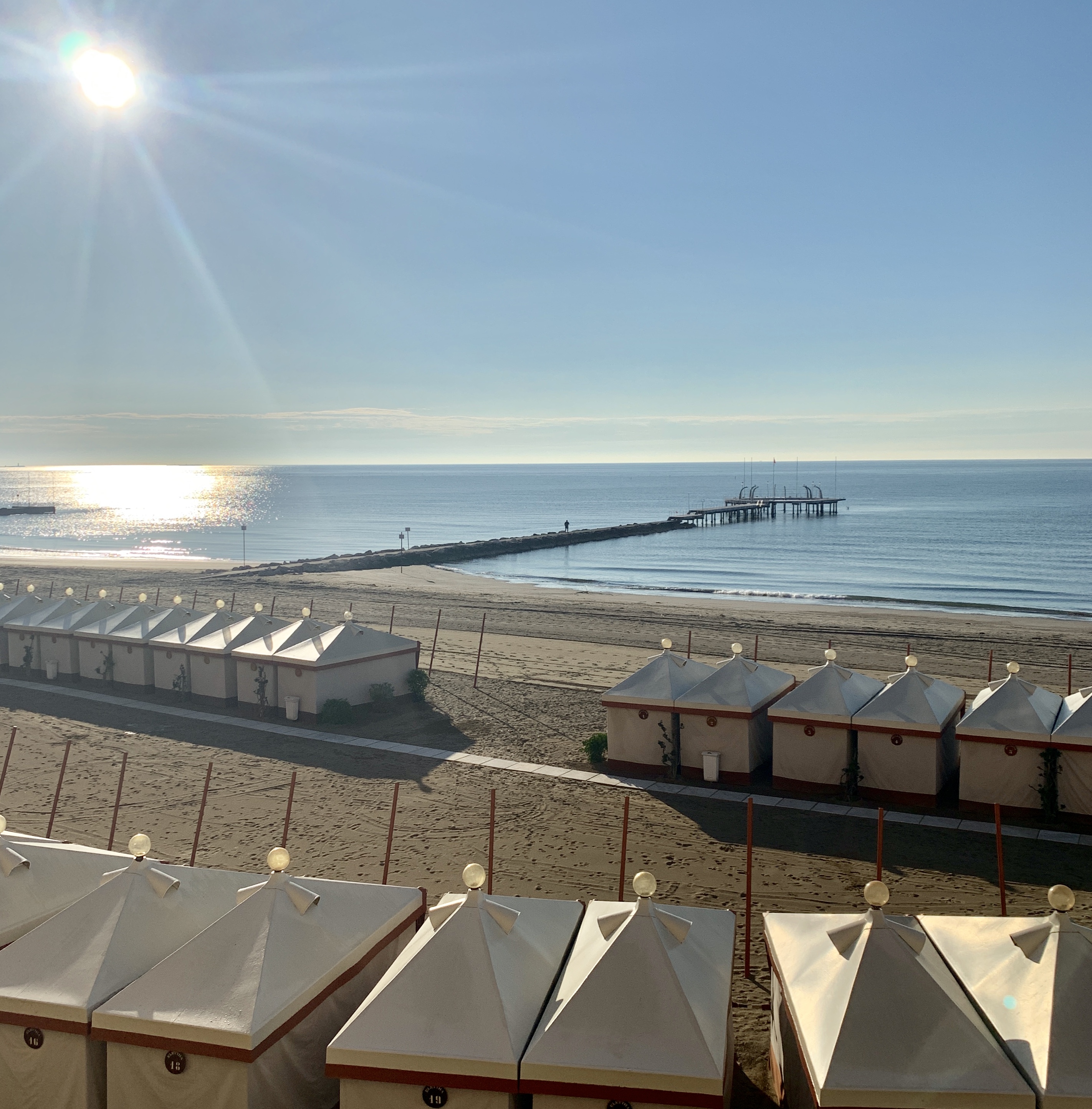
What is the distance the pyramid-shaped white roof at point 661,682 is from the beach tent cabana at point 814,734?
5.42ft

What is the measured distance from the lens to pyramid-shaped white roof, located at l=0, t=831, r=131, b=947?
7922 mm

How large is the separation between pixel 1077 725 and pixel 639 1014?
32.6 feet

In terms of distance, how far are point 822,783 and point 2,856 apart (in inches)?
436

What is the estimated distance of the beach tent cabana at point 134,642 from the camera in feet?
72.2

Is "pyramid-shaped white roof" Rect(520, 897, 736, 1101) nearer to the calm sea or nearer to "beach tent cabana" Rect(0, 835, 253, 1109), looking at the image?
"beach tent cabana" Rect(0, 835, 253, 1109)

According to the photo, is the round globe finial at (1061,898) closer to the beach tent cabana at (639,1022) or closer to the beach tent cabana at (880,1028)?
the beach tent cabana at (880,1028)

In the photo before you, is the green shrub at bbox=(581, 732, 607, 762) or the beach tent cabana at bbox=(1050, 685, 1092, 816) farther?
the green shrub at bbox=(581, 732, 607, 762)

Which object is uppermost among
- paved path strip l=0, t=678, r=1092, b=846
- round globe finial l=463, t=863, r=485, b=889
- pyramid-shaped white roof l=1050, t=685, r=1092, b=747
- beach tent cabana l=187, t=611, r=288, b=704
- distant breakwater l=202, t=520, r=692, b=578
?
distant breakwater l=202, t=520, r=692, b=578

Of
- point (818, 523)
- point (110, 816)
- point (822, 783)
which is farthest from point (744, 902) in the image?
point (818, 523)

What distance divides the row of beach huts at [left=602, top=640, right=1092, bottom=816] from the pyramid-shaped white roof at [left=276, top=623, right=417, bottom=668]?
6.13 m

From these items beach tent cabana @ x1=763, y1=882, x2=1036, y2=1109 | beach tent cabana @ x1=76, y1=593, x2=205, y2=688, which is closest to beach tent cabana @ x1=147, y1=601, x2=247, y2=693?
beach tent cabana @ x1=76, y1=593, x2=205, y2=688

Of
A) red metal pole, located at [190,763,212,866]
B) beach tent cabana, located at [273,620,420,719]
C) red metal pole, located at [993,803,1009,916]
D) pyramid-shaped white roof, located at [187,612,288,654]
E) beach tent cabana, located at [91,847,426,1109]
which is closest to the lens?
beach tent cabana, located at [91,847,426,1109]

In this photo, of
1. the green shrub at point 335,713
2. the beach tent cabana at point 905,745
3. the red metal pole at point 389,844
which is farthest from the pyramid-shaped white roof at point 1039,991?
the green shrub at point 335,713

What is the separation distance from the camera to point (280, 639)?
2041 cm
